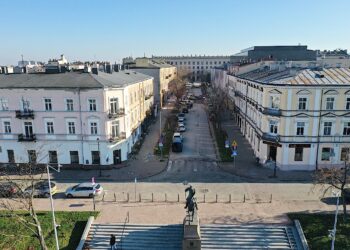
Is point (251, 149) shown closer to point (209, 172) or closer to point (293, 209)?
point (209, 172)

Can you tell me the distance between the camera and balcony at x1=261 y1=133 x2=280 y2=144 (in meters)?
36.9

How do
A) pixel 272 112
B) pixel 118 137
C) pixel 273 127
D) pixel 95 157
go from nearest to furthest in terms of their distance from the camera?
pixel 272 112, pixel 273 127, pixel 118 137, pixel 95 157

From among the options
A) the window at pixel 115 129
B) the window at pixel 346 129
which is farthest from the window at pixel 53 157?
the window at pixel 346 129

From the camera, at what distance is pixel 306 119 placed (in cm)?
3625

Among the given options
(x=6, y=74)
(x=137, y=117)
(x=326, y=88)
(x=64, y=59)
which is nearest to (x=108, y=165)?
(x=137, y=117)

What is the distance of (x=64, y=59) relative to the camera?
77.6m

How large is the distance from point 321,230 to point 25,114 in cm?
3256

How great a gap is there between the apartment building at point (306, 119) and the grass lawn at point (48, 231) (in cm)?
2160

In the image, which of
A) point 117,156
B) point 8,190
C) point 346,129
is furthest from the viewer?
point 117,156

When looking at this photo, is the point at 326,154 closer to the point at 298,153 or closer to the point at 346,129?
the point at 298,153

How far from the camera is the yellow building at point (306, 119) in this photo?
35.6 metres

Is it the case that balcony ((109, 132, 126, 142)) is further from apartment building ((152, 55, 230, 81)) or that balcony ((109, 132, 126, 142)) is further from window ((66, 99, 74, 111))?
apartment building ((152, 55, 230, 81))

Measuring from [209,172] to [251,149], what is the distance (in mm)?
10812

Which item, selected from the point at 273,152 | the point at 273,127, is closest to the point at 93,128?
the point at 273,127
